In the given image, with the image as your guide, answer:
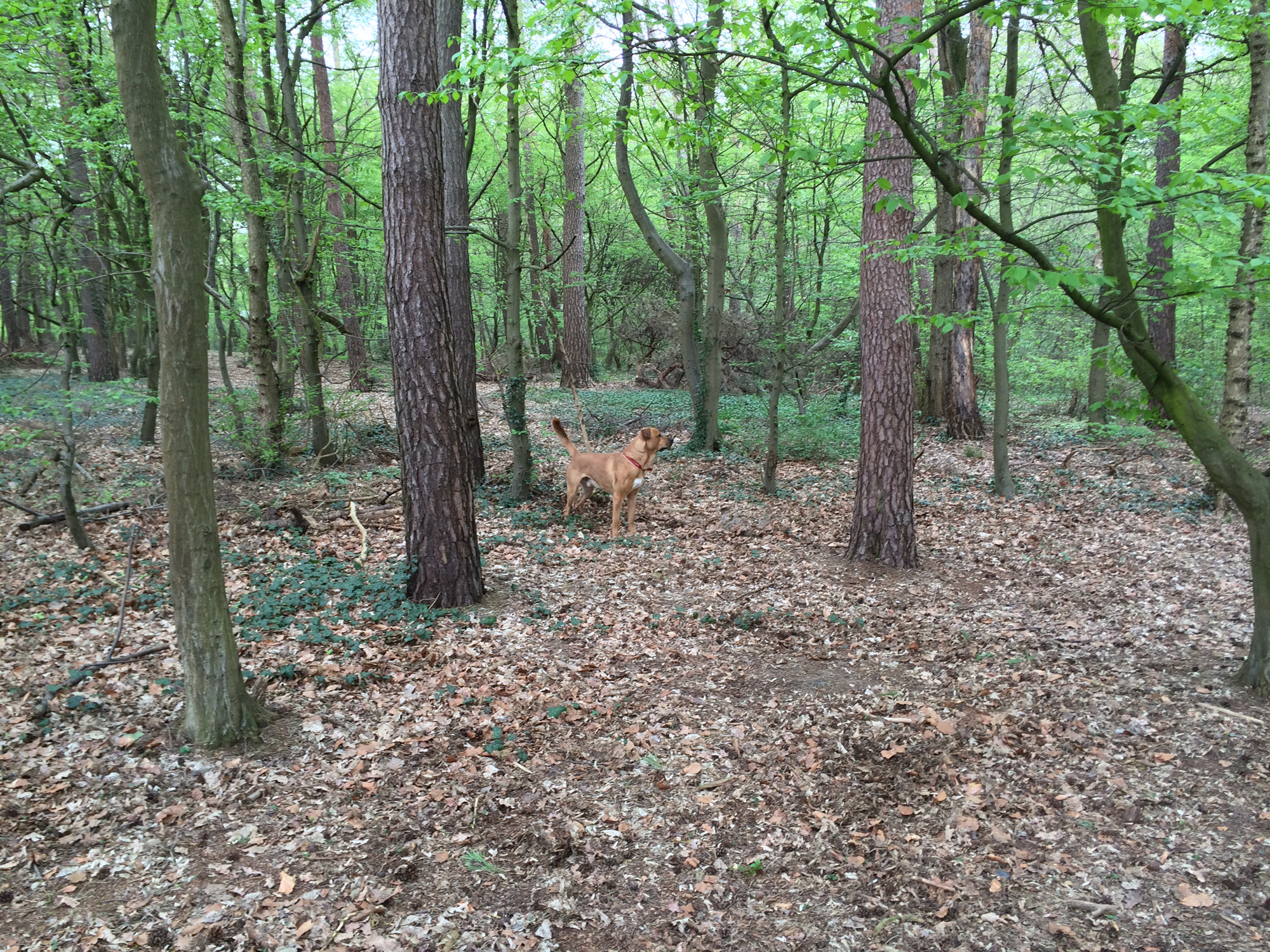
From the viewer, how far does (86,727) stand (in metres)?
4.16

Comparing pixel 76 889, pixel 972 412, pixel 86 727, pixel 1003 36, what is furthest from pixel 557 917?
pixel 1003 36

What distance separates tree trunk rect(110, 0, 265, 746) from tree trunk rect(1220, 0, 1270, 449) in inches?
344

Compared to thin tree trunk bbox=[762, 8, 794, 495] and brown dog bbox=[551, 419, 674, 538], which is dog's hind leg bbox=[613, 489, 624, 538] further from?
thin tree trunk bbox=[762, 8, 794, 495]

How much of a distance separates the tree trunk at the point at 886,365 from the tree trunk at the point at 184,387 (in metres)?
5.31

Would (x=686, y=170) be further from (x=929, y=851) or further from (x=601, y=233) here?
(x=929, y=851)

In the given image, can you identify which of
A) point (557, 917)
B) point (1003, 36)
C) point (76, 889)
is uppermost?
point (1003, 36)

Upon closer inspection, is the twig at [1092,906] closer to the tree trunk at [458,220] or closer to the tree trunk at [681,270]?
the tree trunk at [458,220]

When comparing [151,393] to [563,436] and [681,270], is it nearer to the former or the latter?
[563,436]

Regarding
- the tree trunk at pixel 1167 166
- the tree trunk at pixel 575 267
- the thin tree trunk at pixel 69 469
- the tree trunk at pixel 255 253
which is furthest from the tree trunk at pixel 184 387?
the tree trunk at pixel 575 267

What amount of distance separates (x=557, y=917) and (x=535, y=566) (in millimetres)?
4291

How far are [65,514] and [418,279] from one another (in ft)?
16.0

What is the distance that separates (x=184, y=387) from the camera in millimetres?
3619

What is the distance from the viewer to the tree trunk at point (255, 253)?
8.63 metres

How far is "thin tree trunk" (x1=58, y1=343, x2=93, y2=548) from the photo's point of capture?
21.1 ft
